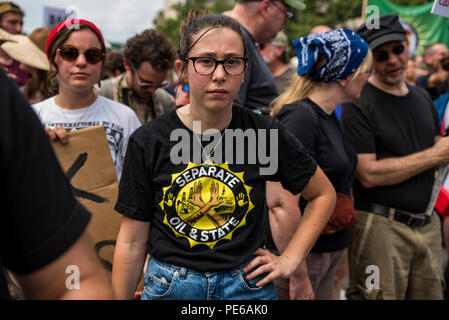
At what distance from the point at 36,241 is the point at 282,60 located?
6.29 metres

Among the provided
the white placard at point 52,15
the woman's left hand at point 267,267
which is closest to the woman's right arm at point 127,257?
the woman's left hand at point 267,267

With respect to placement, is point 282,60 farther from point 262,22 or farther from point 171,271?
point 171,271

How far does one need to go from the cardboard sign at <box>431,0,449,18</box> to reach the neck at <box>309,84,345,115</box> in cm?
63

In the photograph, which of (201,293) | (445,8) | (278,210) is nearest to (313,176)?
(278,210)

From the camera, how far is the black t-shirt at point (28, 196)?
2.47 ft

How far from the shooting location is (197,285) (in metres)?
1.71

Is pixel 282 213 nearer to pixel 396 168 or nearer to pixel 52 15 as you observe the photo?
pixel 396 168

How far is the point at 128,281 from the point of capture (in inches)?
71.2

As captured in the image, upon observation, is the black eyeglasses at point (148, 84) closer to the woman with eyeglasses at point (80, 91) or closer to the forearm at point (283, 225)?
the woman with eyeglasses at point (80, 91)

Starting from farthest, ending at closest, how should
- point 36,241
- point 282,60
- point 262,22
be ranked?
1. point 282,60
2. point 262,22
3. point 36,241

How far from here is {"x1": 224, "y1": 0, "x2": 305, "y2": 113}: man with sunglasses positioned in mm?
3293
